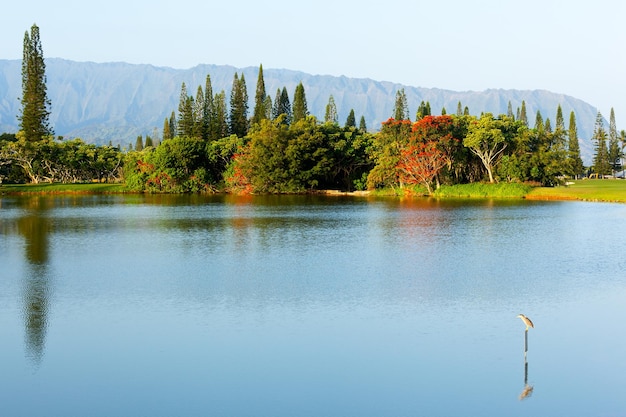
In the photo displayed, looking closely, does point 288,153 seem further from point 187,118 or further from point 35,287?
point 35,287

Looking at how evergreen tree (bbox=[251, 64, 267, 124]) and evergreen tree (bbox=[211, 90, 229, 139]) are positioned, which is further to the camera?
→ evergreen tree (bbox=[251, 64, 267, 124])

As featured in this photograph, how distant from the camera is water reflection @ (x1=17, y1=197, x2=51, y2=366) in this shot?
44.2ft

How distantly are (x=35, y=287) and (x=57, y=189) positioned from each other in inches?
2361

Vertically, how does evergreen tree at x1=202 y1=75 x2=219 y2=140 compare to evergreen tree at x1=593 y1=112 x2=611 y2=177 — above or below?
above

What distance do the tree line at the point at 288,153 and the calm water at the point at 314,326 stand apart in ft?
104

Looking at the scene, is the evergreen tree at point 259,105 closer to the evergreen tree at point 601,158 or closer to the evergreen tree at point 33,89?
the evergreen tree at point 33,89

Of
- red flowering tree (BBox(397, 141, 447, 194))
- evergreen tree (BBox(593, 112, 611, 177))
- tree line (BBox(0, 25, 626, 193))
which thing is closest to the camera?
red flowering tree (BBox(397, 141, 447, 194))

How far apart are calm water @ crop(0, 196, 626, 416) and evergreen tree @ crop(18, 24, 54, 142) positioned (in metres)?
51.9

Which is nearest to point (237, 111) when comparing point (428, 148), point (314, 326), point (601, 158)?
point (428, 148)

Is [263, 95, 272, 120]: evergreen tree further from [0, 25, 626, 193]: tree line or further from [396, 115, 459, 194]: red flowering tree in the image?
[396, 115, 459, 194]: red flowering tree

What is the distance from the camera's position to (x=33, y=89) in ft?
252

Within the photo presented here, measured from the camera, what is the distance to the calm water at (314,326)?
10625mm

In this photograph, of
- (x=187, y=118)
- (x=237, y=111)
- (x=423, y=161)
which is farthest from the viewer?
(x=237, y=111)

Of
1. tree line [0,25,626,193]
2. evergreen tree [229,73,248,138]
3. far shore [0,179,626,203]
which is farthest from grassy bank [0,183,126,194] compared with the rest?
evergreen tree [229,73,248,138]
